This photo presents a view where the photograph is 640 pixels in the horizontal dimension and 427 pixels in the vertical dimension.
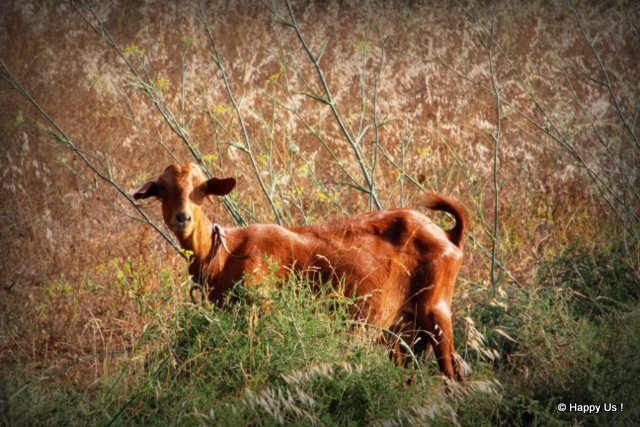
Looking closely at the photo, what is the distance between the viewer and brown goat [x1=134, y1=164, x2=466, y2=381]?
6203 millimetres

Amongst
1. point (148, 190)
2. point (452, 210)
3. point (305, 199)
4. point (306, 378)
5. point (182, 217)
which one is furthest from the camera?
point (305, 199)

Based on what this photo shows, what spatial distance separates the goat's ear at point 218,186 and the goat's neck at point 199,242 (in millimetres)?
164

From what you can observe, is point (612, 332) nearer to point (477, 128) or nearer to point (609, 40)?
point (477, 128)

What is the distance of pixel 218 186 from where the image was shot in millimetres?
6242

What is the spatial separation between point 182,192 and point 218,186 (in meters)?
0.25

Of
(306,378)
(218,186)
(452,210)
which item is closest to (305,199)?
(452,210)

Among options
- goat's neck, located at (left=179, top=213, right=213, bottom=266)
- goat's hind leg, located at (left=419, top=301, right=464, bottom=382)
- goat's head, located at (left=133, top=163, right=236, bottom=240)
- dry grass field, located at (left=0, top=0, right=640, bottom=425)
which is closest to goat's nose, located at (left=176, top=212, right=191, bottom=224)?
goat's head, located at (left=133, top=163, right=236, bottom=240)

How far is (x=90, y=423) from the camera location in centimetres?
519

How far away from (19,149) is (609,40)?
272 inches

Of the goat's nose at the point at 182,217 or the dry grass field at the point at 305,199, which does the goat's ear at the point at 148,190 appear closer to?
the goat's nose at the point at 182,217

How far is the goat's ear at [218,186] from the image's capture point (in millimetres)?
6212

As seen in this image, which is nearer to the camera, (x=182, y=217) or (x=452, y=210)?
(x=182, y=217)

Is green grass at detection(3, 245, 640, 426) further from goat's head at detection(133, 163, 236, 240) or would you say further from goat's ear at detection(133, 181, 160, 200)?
goat's ear at detection(133, 181, 160, 200)

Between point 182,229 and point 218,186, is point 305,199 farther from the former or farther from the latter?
point 182,229
